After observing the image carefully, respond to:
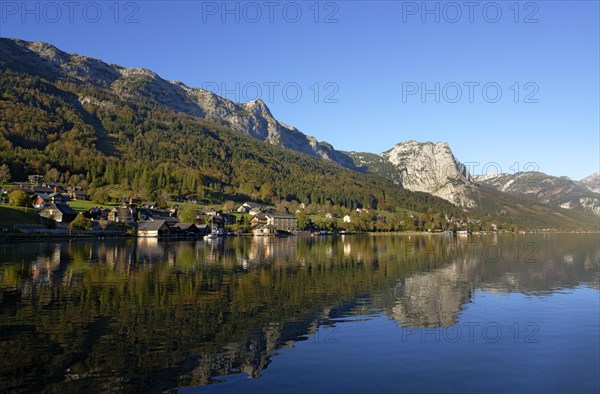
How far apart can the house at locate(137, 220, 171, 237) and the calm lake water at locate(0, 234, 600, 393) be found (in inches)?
3412

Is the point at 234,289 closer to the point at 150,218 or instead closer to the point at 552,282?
the point at 552,282

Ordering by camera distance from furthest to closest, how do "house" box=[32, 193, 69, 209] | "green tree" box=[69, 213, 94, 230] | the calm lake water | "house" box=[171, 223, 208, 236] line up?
"house" box=[171, 223, 208, 236], "house" box=[32, 193, 69, 209], "green tree" box=[69, 213, 94, 230], the calm lake water

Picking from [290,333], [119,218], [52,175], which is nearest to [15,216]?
[119,218]

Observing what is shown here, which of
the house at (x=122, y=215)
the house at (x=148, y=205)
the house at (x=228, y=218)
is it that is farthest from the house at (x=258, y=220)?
the house at (x=122, y=215)

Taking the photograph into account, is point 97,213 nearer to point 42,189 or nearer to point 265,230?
point 42,189

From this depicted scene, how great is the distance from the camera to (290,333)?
24094 mm

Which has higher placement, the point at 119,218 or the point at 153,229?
the point at 119,218

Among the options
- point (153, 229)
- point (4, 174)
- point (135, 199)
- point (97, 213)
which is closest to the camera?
point (153, 229)

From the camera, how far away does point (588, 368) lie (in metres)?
19.9

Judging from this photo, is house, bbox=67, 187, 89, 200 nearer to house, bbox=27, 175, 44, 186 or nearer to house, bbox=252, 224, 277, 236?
house, bbox=27, 175, 44, 186

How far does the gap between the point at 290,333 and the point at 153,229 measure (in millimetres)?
116072

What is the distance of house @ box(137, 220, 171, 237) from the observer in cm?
13138

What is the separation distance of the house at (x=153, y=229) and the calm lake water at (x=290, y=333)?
3412 inches

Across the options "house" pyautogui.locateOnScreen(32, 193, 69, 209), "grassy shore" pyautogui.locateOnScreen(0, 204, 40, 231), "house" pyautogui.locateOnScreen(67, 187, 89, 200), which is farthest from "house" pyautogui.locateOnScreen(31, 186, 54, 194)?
"grassy shore" pyautogui.locateOnScreen(0, 204, 40, 231)
